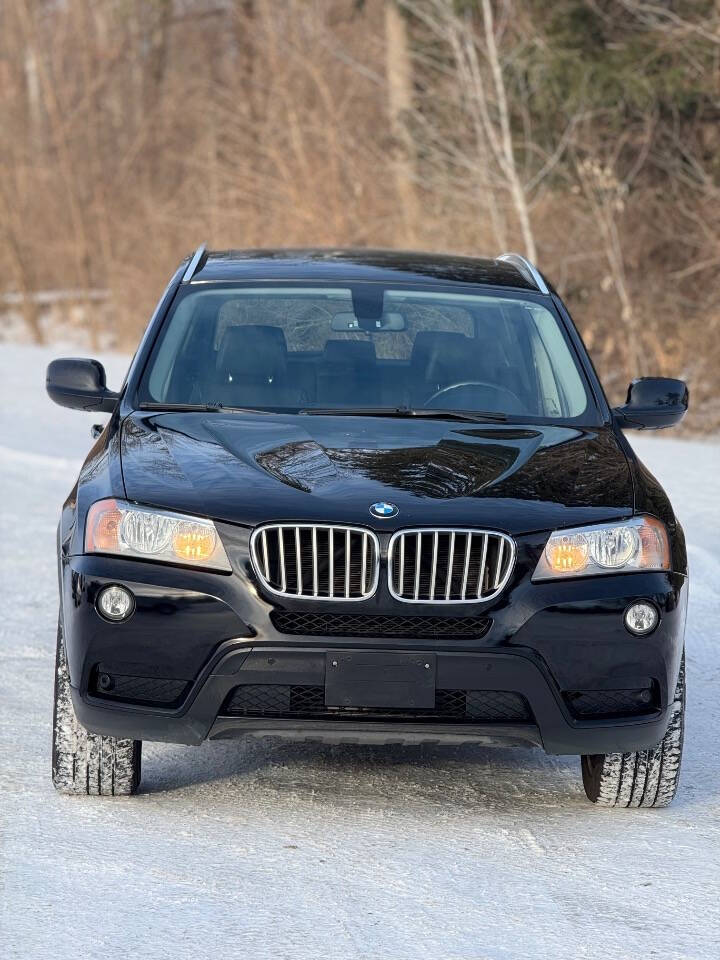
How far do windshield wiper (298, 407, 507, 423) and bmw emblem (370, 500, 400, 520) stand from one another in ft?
3.12

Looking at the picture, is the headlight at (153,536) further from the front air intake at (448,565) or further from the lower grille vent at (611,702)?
the lower grille vent at (611,702)

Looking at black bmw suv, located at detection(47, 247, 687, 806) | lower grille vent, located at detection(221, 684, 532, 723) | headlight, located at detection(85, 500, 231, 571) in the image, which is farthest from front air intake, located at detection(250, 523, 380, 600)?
lower grille vent, located at detection(221, 684, 532, 723)

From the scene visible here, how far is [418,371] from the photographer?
5.91m

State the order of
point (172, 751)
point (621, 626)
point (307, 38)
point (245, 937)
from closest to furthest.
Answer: point (245, 937) < point (621, 626) < point (172, 751) < point (307, 38)

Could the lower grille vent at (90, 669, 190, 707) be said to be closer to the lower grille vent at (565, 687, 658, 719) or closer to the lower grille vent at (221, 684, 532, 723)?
the lower grille vent at (221, 684, 532, 723)

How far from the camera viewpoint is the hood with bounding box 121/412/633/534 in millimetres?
4602

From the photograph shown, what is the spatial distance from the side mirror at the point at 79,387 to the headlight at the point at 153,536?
1223mm

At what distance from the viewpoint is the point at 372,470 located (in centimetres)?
484

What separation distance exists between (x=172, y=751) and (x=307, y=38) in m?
22.4

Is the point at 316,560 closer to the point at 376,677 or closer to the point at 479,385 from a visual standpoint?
the point at 376,677

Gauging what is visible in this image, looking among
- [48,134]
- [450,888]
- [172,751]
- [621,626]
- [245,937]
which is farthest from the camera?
[48,134]

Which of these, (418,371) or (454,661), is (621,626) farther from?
(418,371)

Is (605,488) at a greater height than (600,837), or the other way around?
(605,488)

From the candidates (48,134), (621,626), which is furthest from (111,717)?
(48,134)
